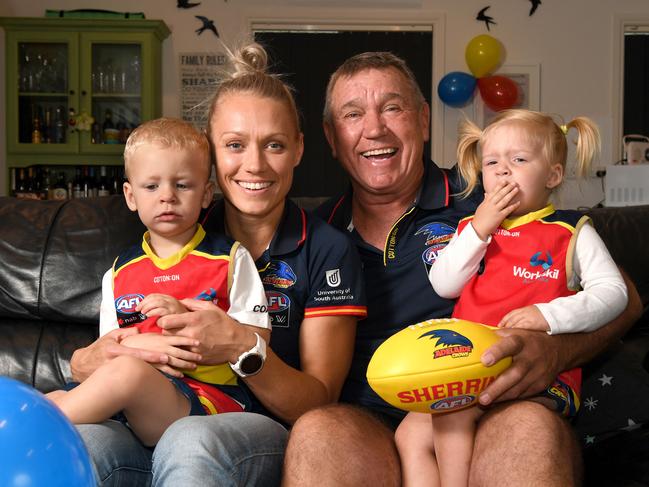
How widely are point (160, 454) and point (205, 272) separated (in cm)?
45

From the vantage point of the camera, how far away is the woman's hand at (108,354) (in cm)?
152

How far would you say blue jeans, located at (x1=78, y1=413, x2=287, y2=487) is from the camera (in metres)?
1.28

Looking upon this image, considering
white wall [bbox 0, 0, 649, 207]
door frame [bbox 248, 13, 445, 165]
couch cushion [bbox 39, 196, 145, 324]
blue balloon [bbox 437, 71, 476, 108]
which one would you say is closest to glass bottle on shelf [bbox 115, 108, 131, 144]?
white wall [bbox 0, 0, 649, 207]

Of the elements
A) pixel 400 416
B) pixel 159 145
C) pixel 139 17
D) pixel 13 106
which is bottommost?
pixel 400 416

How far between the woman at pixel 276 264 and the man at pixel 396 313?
0.46 feet

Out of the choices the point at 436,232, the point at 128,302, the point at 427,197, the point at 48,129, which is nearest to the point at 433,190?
the point at 427,197

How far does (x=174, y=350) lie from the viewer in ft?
4.93

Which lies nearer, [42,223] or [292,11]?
[42,223]

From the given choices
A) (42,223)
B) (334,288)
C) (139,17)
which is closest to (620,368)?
(334,288)

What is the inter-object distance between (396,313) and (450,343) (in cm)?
51

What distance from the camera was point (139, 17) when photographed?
222 inches

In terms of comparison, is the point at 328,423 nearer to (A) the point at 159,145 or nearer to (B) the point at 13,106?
(A) the point at 159,145

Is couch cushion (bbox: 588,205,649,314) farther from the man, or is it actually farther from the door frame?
the door frame

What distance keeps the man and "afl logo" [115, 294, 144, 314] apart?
18.1 inches
